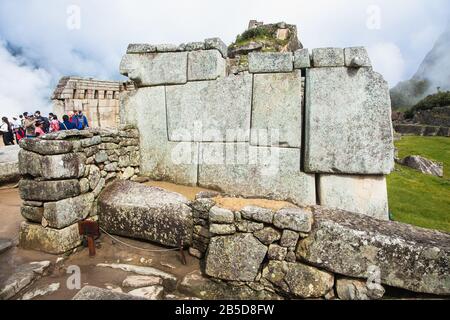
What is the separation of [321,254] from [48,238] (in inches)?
157

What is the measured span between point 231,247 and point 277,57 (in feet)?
10.5

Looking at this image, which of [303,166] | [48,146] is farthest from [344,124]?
[48,146]

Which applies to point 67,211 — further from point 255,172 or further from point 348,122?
point 348,122

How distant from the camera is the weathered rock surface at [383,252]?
3416mm

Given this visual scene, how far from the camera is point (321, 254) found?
12.0 feet

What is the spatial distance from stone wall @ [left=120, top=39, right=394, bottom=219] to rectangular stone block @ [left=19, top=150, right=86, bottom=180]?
64.3 inches

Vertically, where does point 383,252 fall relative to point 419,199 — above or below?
above

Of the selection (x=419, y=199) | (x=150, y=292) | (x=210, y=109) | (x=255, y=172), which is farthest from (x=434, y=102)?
(x=150, y=292)

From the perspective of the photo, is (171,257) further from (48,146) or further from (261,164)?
(48,146)

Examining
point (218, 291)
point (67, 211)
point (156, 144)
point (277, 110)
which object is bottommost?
point (218, 291)

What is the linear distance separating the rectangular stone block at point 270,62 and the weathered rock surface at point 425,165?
8.07m

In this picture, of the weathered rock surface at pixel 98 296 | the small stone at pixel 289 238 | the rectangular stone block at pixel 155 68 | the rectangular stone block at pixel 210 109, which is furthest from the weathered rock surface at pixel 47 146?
the small stone at pixel 289 238

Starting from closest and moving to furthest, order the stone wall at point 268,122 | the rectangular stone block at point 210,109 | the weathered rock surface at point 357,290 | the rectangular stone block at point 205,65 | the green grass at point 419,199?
1. the weathered rock surface at point 357,290
2. the stone wall at point 268,122
3. the rectangular stone block at point 210,109
4. the rectangular stone block at point 205,65
5. the green grass at point 419,199

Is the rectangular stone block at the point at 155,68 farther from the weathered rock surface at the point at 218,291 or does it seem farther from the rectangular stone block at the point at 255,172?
the weathered rock surface at the point at 218,291
